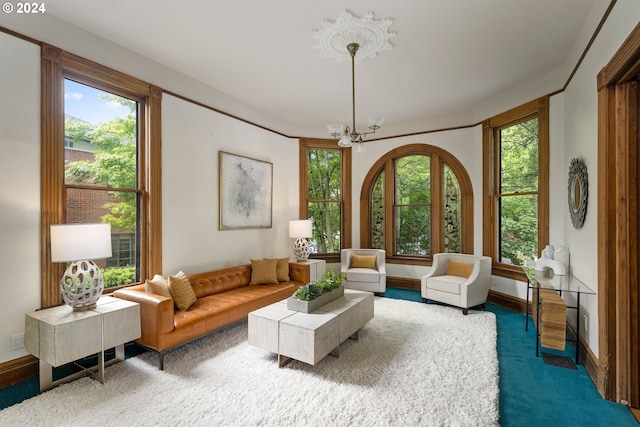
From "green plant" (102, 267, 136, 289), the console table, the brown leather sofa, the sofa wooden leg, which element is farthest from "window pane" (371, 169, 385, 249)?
the sofa wooden leg

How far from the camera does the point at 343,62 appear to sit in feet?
12.0

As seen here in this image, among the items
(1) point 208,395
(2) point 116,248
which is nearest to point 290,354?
(1) point 208,395

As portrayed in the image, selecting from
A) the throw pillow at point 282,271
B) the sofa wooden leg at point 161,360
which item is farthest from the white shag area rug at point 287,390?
the throw pillow at point 282,271

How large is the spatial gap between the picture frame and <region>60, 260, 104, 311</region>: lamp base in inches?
74.8

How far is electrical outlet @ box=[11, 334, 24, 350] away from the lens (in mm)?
2568

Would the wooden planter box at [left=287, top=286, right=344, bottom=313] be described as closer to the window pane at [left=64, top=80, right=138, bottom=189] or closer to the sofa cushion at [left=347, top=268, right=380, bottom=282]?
the sofa cushion at [left=347, top=268, right=380, bottom=282]

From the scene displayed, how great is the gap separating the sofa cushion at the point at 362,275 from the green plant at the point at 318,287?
1750mm

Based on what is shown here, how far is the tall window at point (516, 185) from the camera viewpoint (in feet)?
13.8

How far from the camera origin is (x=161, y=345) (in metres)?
2.76

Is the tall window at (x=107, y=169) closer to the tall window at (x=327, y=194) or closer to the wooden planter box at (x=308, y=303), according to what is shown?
the wooden planter box at (x=308, y=303)

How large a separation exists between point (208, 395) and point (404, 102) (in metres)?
4.66

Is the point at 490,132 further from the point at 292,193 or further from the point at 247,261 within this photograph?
the point at 247,261

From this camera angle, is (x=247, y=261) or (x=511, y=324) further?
(x=247, y=261)

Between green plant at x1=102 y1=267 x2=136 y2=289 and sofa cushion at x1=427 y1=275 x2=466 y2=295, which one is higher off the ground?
green plant at x1=102 y1=267 x2=136 y2=289
